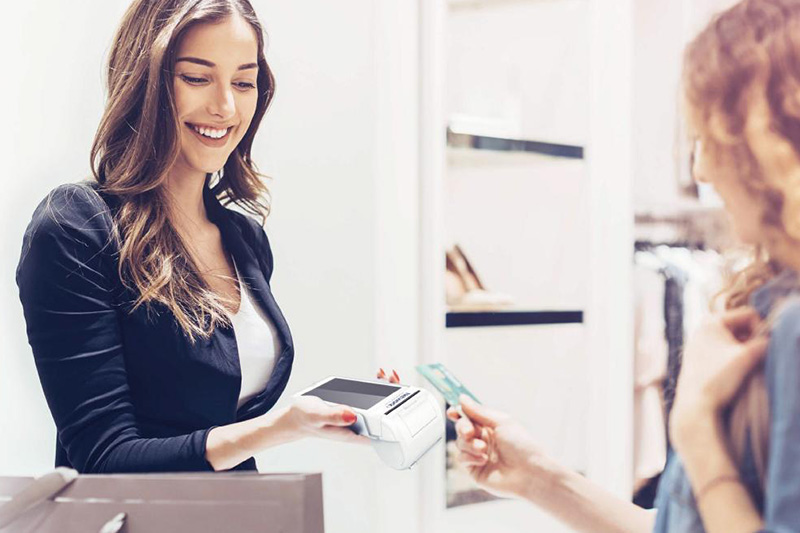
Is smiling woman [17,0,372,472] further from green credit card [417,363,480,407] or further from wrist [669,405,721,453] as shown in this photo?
wrist [669,405,721,453]

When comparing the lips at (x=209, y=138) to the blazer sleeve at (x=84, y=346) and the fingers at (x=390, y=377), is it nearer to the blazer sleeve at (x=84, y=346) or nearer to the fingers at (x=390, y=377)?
the blazer sleeve at (x=84, y=346)

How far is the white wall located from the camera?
1262mm

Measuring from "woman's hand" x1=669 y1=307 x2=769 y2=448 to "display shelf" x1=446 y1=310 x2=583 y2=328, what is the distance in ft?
2.04

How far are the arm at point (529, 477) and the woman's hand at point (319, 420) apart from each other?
153mm

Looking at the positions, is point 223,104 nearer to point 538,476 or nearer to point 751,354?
point 538,476

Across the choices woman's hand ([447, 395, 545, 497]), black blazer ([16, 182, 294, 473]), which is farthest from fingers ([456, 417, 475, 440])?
black blazer ([16, 182, 294, 473])

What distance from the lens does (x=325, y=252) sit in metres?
1.32

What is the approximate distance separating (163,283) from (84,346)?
0.48 feet

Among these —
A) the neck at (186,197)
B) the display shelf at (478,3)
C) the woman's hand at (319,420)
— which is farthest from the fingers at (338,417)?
the display shelf at (478,3)

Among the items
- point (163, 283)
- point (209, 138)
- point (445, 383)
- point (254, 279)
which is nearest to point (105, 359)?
point (163, 283)

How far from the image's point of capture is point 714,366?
0.75 m

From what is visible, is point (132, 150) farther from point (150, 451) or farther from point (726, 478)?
point (726, 478)

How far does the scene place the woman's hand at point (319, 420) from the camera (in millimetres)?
1116

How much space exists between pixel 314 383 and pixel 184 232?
329mm
